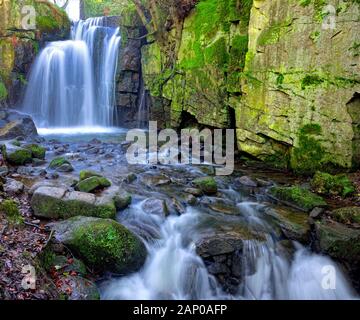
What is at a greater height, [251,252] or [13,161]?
[13,161]

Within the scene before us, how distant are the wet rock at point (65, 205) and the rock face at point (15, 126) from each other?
25.3ft

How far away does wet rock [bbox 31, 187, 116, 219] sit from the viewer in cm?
549

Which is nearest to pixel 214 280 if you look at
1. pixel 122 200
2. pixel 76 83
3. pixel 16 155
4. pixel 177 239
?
pixel 177 239

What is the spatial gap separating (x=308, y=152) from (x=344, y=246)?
12.1 ft

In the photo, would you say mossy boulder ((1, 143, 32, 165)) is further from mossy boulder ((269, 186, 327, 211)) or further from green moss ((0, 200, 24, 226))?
mossy boulder ((269, 186, 327, 211))

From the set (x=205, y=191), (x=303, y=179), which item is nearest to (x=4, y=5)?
(x=205, y=191)

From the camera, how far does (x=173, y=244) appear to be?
5.57 metres

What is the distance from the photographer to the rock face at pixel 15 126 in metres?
12.3

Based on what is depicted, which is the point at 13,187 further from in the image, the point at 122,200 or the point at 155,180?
the point at 155,180

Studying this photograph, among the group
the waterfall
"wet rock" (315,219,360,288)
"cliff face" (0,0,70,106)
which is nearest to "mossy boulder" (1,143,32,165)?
"wet rock" (315,219,360,288)

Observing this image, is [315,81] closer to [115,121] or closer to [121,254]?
[121,254]

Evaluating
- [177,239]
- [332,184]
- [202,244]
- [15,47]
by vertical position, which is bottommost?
[177,239]

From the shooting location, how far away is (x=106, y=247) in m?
4.59

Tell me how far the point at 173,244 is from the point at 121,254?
1.15 m
